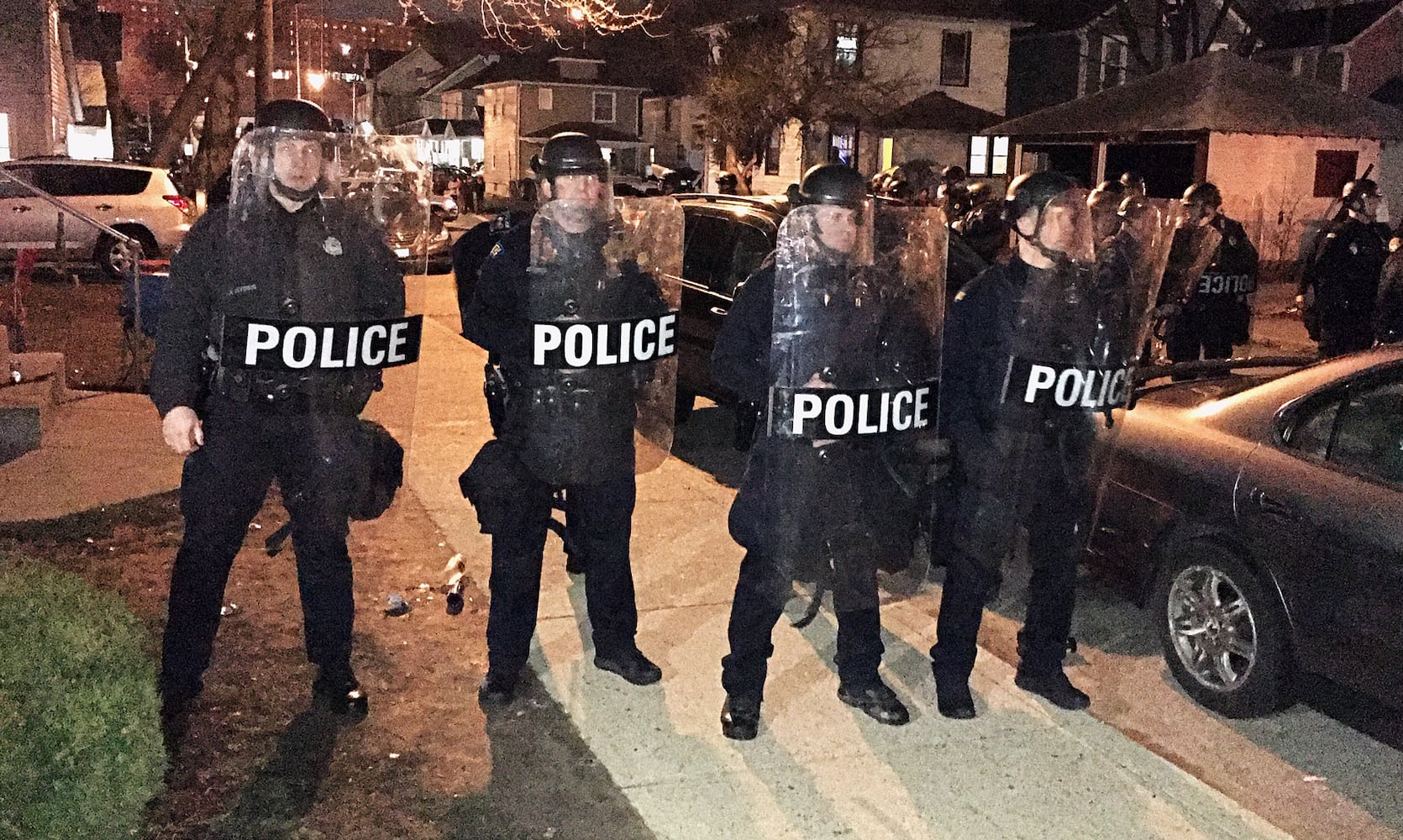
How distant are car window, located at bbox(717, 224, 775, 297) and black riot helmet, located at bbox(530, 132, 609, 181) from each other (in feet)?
13.6

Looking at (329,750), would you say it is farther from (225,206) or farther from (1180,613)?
(1180,613)

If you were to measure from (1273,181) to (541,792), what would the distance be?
72.3 feet

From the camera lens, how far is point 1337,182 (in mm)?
24078

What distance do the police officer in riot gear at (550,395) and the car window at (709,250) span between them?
4.08 m

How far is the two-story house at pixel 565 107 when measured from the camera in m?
53.2

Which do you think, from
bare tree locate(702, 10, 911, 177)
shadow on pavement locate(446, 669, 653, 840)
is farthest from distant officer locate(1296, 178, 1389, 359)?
bare tree locate(702, 10, 911, 177)

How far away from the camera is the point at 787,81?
30.5 meters

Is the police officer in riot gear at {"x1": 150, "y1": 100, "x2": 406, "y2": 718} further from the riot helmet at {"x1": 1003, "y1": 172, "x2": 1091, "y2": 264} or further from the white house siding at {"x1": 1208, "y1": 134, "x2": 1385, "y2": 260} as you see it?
the white house siding at {"x1": 1208, "y1": 134, "x2": 1385, "y2": 260}

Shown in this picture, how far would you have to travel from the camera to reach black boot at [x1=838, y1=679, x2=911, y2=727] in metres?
4.39

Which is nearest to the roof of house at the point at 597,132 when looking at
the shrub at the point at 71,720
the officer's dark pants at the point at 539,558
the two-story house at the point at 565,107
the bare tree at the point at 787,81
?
the two-story house at the point at 565,107

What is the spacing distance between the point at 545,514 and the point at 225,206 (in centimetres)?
140

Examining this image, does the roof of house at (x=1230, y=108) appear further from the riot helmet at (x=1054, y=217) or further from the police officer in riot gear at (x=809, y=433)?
the police officer in riot gear at (x=809, y=433)

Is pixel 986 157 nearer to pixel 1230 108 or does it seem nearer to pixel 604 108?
pixel 1230 108

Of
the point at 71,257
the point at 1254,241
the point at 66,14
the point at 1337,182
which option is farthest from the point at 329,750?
the point at 66,14
